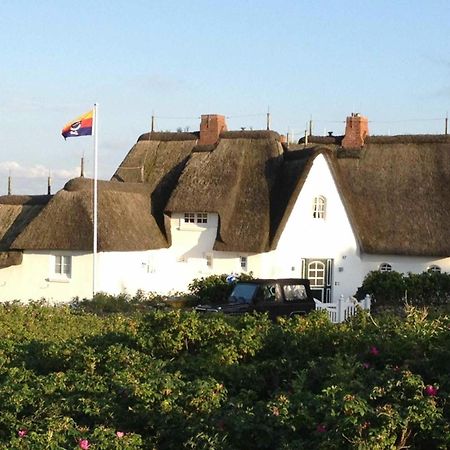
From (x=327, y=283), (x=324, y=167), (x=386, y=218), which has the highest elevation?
(x=324, y=167)

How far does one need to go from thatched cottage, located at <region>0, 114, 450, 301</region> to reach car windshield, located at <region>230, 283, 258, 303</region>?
30.6 feet

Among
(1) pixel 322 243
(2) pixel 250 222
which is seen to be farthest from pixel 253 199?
(1) pixel 322 243

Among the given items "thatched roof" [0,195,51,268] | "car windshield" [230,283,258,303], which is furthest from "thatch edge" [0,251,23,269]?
"car windshield" [230,283,258,303]

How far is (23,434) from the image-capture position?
7.36 m

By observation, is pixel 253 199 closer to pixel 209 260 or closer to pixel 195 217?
pixel 195 217

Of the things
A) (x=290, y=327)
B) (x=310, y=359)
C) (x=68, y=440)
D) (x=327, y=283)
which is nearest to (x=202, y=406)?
(x=68, y=440)

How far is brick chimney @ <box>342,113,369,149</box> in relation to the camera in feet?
120

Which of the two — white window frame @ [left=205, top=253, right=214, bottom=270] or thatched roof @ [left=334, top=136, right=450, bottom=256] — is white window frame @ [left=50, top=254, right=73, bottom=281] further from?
thatched roof @ [left=334, top=136, right=450, bottom=256]

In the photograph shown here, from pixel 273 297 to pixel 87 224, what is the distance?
1133 cm

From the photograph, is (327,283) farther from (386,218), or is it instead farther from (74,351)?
(74,351)

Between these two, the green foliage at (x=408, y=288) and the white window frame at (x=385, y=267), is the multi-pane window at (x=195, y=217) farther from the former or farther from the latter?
the green foliage at (x=408, y=288)

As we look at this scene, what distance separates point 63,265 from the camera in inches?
1215

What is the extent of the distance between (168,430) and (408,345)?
2626 millimetres

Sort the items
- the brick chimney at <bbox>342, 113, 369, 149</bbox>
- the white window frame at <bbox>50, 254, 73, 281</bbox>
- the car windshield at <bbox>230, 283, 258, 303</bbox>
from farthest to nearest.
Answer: the brick chimney at <bbox>342, 113, 369, 149</bbox>, the white window frame at <bbox>50, 254, 73, 281</bbox>, the car windshield at <bbox>230, 283, 258, 303</bbox>
